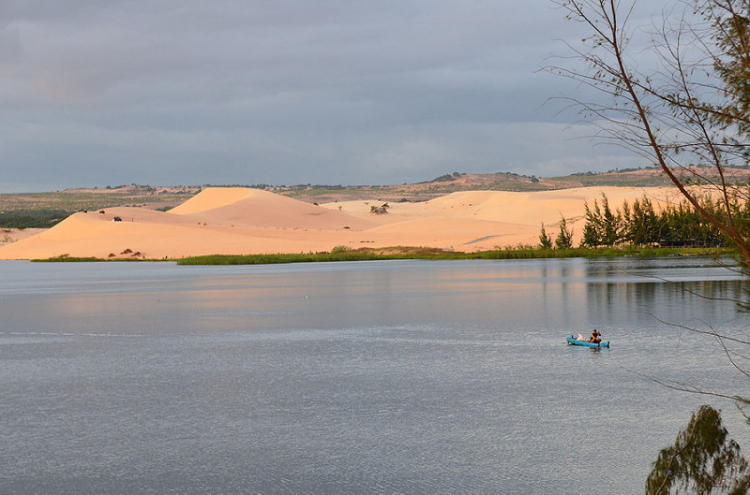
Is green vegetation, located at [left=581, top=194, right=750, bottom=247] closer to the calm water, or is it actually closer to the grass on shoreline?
the grass on shoreline

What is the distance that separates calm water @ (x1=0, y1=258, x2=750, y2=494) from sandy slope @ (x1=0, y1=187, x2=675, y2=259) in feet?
142

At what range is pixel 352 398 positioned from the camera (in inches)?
476

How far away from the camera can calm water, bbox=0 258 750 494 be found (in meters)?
8.69

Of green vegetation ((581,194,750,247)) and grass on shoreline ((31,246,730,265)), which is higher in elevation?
green vegetation ((581,194,750,247))

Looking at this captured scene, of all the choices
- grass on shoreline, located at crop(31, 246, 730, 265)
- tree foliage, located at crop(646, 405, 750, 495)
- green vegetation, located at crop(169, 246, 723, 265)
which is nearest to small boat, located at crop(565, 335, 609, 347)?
tree foliage, located at crop(646, 405, 750, 495)

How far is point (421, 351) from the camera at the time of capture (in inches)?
650

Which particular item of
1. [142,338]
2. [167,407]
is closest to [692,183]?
[167,407]

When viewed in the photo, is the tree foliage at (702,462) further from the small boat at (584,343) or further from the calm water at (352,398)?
the small boat at (584,343)

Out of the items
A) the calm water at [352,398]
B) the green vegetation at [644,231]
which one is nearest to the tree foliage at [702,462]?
the calm water at [352,398]

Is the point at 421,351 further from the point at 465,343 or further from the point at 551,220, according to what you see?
the point at 551,220

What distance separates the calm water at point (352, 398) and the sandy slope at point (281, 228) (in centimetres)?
4327

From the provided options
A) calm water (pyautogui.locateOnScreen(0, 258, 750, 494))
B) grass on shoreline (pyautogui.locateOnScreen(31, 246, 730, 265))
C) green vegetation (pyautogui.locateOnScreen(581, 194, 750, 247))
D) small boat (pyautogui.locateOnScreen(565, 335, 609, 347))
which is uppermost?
green vegetation (pyautogui.locateOnScreen(581, 194, 750, 247))

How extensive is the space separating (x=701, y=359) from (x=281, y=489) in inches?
359

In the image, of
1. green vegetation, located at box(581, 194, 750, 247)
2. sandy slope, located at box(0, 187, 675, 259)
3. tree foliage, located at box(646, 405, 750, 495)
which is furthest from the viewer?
sandy slope, located at box(0, 187, 675, 259)
